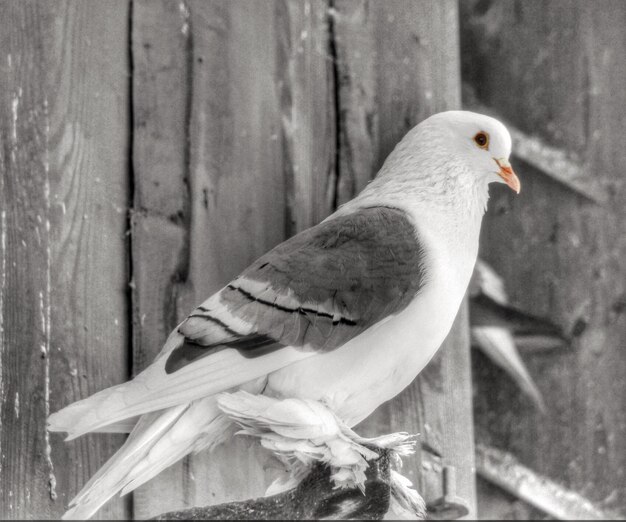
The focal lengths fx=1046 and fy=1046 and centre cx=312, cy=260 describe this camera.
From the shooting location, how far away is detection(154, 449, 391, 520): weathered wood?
6.62ft

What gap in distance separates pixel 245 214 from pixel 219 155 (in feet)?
0.53

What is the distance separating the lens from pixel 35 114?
2.51 metres

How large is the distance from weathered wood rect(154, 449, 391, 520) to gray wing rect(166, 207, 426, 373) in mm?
293

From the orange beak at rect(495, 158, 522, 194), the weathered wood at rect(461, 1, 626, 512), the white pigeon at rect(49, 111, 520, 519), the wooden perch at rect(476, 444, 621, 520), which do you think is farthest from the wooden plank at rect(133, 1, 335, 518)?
the wooden perch at rect(476, 444, 621, 520)

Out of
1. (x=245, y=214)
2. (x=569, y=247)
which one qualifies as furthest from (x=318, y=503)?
(x=569, y=247)

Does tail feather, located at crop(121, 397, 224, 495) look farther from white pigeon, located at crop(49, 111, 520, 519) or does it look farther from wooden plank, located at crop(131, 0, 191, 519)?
wooden plank, located at crop(131, 0, 191, 519)

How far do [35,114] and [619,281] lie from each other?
1.70m

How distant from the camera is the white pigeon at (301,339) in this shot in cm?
218

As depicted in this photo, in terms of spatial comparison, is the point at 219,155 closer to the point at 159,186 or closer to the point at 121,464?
the point at 159,186

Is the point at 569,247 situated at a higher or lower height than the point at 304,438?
higher

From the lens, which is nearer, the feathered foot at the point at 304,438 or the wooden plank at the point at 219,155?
the feathered foot at the point at 304,438

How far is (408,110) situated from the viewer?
2.77 m

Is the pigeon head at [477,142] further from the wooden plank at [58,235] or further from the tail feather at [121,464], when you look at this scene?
the tail feather at [121,464]

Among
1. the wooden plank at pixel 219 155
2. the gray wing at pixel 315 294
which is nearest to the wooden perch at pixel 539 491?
the wooden plank at pixel 219 155
